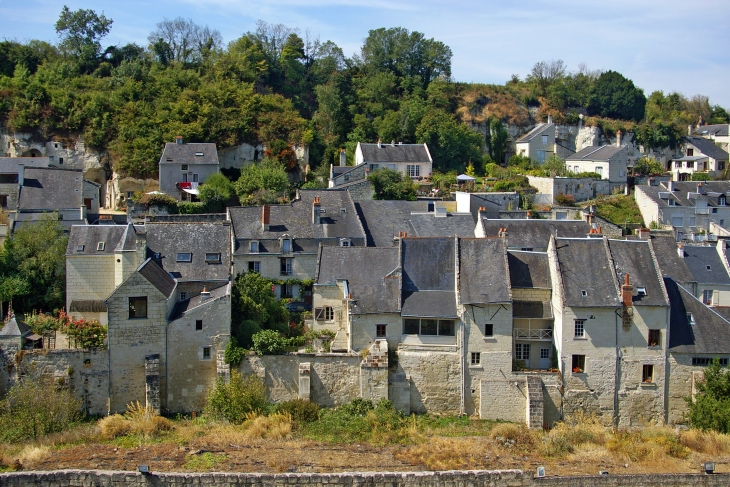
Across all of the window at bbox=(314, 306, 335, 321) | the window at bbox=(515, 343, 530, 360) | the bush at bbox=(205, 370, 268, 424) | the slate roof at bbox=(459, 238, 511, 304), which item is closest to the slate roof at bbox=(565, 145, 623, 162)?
the slate roof at bbox=(459, 238, 511, 304)

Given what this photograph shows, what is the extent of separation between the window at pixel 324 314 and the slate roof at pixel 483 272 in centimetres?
494

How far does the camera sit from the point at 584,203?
160ft

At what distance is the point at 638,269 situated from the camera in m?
27.9

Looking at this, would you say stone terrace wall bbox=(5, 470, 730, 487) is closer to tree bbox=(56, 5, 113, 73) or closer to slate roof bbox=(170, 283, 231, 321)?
slate roof bbox=(170, 283, 231, 321)

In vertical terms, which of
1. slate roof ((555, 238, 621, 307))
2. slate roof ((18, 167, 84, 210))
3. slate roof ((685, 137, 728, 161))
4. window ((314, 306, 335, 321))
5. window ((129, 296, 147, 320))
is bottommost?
window ((314, 306, 335, 321))

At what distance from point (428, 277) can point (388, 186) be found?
51.5 feet

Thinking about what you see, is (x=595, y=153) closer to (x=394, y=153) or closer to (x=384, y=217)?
(x=394, y=153)

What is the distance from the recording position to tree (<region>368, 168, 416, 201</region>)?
43.4 metres

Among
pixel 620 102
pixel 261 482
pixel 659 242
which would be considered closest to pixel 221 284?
pixel 261 482

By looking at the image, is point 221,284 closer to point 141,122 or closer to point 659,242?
point 659,242

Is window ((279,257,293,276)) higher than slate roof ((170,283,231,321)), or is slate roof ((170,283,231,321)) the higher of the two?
window ((279,257,293,276))

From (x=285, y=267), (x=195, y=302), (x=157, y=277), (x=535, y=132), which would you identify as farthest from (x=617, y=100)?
(x=157, y=277)

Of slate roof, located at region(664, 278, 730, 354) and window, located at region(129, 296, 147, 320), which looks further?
slate roof, located at region(664, 278, 730, 354)

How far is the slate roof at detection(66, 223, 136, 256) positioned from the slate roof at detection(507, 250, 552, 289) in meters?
13.6
